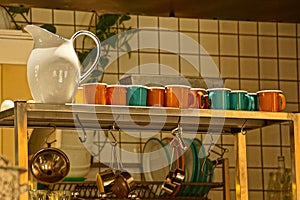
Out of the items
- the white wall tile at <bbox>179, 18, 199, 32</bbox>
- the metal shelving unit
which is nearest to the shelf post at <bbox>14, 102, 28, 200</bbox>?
the metal shelving unit

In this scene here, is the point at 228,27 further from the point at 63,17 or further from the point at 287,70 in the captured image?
the point at 63,17

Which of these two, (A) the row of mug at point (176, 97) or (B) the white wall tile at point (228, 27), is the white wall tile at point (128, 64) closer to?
(B) the white wall tile at point (228, 27)

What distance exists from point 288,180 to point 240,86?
488mm

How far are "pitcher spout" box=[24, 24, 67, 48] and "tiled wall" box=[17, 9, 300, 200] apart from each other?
5.01 feet

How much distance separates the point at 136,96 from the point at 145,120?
0.07 m

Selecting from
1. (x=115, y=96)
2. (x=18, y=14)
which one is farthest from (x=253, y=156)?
(x=115, y=96)

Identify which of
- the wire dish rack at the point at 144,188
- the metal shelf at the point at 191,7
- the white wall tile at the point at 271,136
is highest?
the metal shelf at the point at 191,7

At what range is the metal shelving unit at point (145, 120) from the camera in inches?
74.6

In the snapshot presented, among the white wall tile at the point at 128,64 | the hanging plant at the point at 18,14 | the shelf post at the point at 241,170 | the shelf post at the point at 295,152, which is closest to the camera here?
the shelf post at the point at 295,152

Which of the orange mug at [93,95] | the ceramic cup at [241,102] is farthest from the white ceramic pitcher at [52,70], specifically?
the ceramic cup at [241,102]

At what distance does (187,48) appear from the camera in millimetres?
3662

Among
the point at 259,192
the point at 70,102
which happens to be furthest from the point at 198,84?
the point at 70,102

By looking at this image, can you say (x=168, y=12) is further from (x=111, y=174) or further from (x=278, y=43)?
(x=278, y=43)

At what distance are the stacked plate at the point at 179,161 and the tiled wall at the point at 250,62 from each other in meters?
0.40
